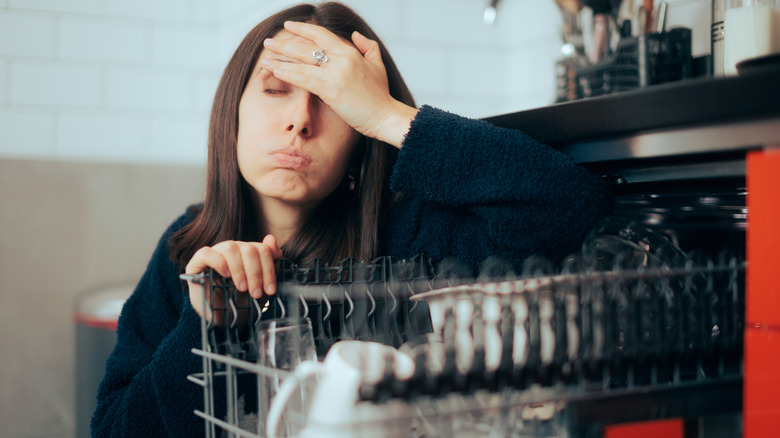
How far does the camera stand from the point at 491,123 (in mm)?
875

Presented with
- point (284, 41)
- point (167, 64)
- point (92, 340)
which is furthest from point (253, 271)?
point (167, 64)

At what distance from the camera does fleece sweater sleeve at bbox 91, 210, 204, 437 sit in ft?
2.50

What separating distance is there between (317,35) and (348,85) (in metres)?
0.09

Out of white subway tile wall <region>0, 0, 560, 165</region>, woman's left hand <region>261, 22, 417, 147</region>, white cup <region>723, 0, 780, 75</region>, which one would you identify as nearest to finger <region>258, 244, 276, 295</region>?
woman's left hand <region>261, 22, 417, 147</region>

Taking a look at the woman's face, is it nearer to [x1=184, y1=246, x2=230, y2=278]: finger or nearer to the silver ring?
the silver ring

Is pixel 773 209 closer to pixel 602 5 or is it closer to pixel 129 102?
pixel 602 5

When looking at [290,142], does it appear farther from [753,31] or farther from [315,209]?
[753,31]

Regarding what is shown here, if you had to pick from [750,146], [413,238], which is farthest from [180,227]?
[750,146]

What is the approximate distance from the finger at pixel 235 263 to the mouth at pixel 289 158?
11.2 inches

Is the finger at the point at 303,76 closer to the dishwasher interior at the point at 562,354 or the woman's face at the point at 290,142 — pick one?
the woman's face at the point at 290,142

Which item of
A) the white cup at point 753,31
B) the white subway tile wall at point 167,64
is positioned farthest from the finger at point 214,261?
the white subway tile wall at point 167,64

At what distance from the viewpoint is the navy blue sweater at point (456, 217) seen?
30.0 inches

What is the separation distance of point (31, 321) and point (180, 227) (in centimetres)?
92

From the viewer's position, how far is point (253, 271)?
2.06 ft
